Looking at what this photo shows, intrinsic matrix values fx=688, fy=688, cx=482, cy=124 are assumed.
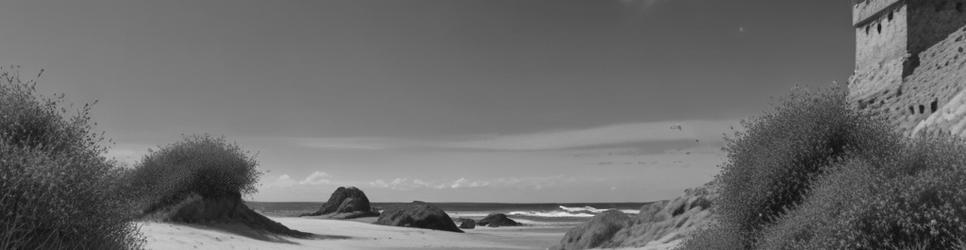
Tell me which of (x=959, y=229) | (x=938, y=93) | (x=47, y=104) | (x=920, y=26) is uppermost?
(x=920, y=26)

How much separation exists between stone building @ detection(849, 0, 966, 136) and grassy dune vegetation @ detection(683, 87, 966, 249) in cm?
656

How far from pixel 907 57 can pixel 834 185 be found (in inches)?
772

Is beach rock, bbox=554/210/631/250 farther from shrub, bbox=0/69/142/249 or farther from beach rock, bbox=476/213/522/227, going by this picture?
beach rock, bbox=476/213/522/227

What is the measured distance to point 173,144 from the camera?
27.9 m

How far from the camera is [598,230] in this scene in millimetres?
20094

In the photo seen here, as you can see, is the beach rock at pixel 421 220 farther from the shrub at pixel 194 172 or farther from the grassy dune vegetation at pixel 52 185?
the grassy dune vegetation at pixel 52 185

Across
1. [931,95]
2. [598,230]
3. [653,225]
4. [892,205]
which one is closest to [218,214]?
[598,230]

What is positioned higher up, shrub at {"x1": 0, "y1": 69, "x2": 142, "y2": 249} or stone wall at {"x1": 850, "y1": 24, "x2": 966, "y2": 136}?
stone wall at {"x1": 850, "y1": 24, "x2": 966, "y2": 136}

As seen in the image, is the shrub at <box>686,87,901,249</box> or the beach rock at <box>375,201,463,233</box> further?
the beach rock at <box>375,201,463,233</box>

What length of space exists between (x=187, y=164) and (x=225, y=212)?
2.38m

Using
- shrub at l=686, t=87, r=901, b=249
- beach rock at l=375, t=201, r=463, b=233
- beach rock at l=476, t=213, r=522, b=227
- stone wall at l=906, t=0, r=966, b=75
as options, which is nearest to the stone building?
stone wall at l=906, t=0, r=966, b=75

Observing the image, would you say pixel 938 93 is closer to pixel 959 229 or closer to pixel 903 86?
pixel 903 86

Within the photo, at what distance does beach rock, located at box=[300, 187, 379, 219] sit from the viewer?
52.5 metres

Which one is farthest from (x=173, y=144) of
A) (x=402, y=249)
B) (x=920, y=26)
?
(x=920, y=26)
